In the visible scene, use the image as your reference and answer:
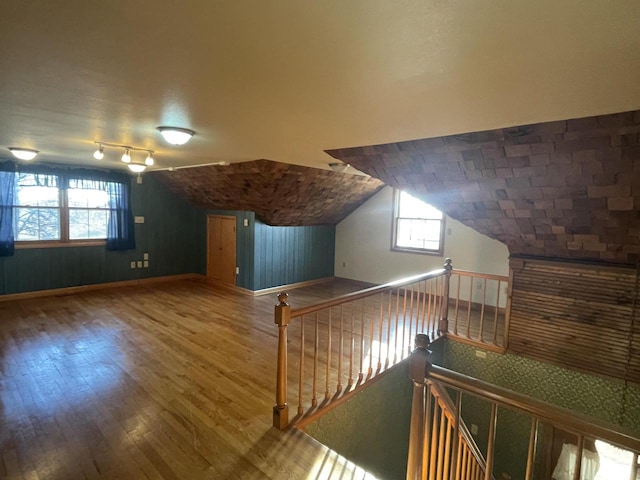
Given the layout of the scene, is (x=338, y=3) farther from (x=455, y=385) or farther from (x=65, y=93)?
(x=65, y=93)

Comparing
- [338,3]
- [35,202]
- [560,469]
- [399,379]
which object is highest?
[338,3]

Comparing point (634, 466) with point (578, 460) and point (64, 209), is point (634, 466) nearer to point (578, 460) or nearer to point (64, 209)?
point (578, 460)

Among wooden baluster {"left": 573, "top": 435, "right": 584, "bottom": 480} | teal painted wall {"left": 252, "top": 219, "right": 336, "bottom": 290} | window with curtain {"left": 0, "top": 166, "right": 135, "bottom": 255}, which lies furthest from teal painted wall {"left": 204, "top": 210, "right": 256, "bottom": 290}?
wooden baluster {"left": 573, "top": 435, "right": 584, "bottom": 480}

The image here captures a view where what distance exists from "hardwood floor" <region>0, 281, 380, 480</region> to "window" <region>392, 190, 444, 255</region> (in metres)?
2.98

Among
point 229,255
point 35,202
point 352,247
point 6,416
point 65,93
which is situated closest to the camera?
point 65,93

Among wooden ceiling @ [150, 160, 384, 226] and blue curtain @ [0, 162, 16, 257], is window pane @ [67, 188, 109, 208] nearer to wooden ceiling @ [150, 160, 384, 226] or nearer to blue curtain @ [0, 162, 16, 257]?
blue curtain @ [0, 162, 16, 257]

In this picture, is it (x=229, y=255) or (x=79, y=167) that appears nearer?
(x=79, y=167)

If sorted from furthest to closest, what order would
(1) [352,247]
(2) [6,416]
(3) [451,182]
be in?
(1) [352,247] < (3) [451,182] < (2) [6,416]

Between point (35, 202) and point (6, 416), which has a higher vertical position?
point (35, 202)

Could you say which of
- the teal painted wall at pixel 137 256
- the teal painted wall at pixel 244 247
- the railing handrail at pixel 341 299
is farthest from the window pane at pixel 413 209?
the teal painted wall at pixel 137 256

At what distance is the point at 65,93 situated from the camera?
1.97m

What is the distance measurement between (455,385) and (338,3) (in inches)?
58.3

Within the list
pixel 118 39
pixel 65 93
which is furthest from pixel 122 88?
pixel 118 39

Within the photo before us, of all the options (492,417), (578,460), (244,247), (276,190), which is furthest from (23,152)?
(578,460)
